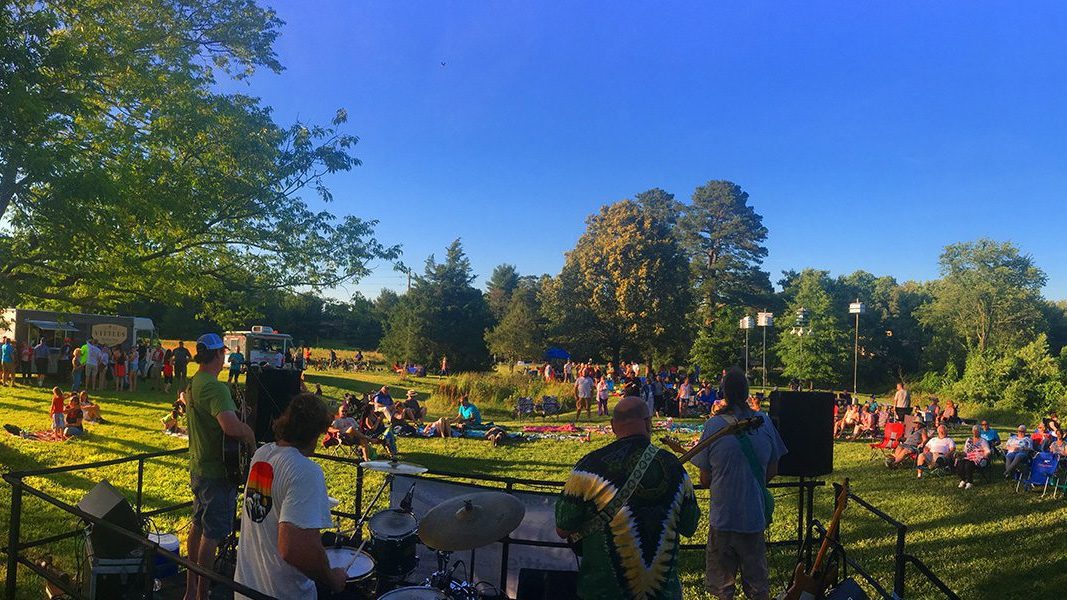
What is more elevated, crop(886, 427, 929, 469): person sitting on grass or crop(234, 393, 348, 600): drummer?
crop(234, 393, 348, 600): drummer

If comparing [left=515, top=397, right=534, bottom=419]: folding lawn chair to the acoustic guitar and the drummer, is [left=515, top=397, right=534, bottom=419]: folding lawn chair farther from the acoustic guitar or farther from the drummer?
the drummer

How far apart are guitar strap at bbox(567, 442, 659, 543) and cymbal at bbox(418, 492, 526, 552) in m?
0.91

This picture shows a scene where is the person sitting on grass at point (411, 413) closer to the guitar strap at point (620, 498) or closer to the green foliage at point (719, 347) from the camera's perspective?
the guitar strap at point (620, 498)

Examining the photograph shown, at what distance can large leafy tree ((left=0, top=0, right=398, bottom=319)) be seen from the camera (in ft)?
25.4

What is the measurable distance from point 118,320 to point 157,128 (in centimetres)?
1893

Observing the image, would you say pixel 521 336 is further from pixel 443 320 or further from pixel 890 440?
pixel 890 440

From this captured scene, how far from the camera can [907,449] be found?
12906mm

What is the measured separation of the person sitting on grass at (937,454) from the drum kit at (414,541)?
11.1m

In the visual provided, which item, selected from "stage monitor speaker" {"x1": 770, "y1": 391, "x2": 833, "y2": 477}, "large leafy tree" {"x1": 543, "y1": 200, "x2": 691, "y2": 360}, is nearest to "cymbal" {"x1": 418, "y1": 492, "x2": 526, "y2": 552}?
"stage monitor speaker" {"x1": 770, "y1": 391, "x2": 833, "y2": 477}

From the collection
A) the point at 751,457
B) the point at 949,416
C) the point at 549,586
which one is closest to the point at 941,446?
the point at 949,416

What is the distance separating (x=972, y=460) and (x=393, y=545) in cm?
1139

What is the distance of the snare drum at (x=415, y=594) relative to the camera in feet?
11.5

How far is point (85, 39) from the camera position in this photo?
8.69 meters

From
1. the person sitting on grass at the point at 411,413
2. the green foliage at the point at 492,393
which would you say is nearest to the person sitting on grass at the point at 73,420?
the person sitting on grass at the point at 411,413
